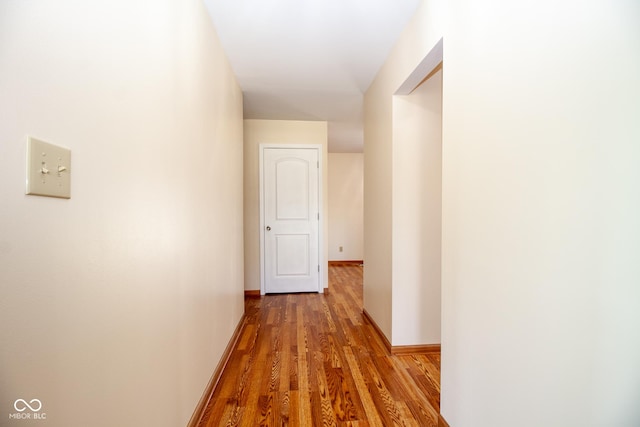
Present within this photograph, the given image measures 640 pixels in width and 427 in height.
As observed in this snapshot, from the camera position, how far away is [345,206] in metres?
6.71

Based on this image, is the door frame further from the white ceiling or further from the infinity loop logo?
the infinity loop logo

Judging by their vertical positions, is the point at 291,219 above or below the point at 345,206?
below

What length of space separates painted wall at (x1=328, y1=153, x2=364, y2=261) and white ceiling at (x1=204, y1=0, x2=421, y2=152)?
2998 millimetres

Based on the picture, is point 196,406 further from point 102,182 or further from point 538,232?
point 538,232

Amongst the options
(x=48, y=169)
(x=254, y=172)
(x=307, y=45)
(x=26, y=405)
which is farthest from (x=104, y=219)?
(x=254, y=172)

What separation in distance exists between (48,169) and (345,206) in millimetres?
6184

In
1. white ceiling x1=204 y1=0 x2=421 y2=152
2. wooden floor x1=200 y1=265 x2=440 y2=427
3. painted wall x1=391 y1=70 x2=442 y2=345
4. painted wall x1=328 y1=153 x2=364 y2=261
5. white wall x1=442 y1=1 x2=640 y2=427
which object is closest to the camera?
white wall x1=442 y1=1 x2=640 y2=427

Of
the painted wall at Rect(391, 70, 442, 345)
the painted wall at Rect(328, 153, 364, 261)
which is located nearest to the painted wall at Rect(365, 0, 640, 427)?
the painted wall at Rect(391, 70, 442, 345)

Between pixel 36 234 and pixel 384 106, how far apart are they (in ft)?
8.14

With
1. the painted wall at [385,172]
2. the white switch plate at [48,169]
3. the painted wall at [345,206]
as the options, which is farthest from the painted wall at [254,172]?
the white switch plate at [48,169]

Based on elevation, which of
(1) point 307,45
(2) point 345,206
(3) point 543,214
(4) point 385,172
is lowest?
(3) point 543,214

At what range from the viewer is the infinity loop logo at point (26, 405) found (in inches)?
22.4

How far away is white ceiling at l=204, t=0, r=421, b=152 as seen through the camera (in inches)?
73.7

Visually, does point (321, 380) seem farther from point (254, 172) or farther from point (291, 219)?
point (254, 172)
